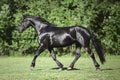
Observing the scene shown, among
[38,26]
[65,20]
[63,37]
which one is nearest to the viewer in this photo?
[63,37]

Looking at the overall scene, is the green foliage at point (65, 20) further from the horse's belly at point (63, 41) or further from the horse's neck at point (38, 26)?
the horse's belly at point (63, 41)

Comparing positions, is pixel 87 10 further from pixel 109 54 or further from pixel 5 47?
pixel 5 47

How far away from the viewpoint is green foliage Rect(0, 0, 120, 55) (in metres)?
28.1

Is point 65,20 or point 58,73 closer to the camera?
point 58,73

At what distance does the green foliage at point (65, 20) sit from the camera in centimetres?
2812

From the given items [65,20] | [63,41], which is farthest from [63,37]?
[65,20]

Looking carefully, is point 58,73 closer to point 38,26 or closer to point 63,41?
point 63,41

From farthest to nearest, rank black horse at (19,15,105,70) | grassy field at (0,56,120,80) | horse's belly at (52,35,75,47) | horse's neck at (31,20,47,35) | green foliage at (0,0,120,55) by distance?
green foliage at (0,0,120,55) → horse's neck at (31,20,47,35) → horse's belly at (52,35,75,47) → black horse at (19,15,105,70) → grassy field at (0,56,120,80)

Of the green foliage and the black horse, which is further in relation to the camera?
the green foliage

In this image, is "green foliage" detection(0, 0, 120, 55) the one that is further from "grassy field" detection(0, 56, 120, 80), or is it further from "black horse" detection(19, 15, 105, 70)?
"black horse" detection(19, 15, 105, 70)

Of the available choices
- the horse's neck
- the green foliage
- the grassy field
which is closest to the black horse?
the horse's neck

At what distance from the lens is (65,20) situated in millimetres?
28500

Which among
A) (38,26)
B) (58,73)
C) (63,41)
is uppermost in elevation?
(38,26)

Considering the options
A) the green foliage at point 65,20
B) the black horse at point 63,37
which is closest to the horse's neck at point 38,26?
the black horse at point 63,37
